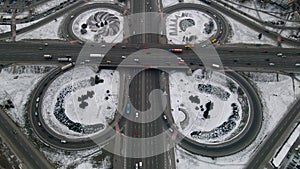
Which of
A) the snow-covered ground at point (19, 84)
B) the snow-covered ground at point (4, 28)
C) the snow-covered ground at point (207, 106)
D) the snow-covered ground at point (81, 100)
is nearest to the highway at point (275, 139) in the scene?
the snow-covered ground at point (207, 106)

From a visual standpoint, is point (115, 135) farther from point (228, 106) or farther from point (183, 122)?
point (228, 106)

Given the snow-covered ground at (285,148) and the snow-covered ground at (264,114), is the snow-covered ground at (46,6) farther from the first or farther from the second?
the snow-covered ground at (285,148)

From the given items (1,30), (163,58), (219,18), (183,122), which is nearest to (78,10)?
(1,30)

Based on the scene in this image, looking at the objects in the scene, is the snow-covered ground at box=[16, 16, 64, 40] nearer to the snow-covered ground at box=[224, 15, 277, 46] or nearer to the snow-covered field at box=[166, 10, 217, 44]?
the snow-covered field at box=[166, 10, 217, 44]

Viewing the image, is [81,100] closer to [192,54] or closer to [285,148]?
[192,54]

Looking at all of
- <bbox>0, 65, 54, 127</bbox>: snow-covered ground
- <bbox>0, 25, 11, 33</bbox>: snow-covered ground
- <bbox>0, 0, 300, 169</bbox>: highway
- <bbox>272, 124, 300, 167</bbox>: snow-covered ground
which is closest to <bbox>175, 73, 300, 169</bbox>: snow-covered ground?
<bbox>0, 0, 300, 169</bbox>: highway

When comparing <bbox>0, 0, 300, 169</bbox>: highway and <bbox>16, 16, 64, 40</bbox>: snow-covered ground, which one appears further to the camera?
<bbox>16, 16, 64, 40</bbox>: snow-covered ground
